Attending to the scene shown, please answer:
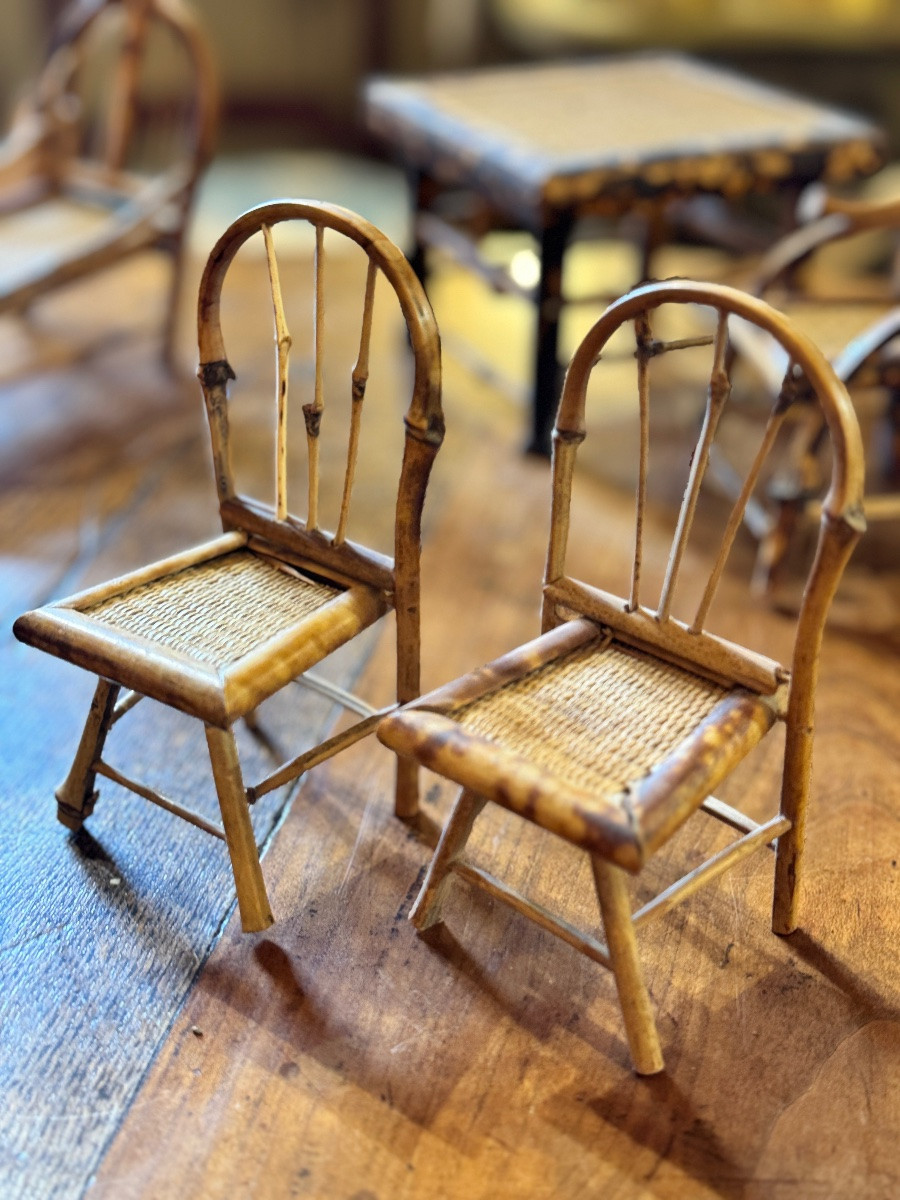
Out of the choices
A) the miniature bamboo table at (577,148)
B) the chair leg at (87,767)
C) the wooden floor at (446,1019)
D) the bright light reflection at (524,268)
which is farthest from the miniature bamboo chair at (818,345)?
the chair leg at (87,767)

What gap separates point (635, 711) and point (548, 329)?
55.0 inches

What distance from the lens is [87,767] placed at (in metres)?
1.68

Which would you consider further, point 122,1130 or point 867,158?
point 867,158

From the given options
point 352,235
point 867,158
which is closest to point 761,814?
point 352,235

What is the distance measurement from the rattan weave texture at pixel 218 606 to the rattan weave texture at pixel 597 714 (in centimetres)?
29

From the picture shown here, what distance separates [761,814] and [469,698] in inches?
24.2

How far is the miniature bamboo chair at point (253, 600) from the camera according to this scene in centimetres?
141

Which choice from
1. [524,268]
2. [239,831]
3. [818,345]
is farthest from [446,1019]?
[524,268]

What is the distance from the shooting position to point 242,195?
4.63 meters

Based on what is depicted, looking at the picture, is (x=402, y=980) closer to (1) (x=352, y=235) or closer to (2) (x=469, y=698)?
(2) (x=469, y=698)

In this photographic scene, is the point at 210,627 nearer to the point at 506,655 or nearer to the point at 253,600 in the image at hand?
the point at 253,600

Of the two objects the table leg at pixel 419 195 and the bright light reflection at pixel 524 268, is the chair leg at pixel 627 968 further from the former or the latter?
the table leg at pixel 419 195

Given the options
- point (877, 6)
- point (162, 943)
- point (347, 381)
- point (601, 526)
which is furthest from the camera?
point (877, 6)

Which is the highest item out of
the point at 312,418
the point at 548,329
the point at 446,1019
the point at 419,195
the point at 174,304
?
the point at 312,418
